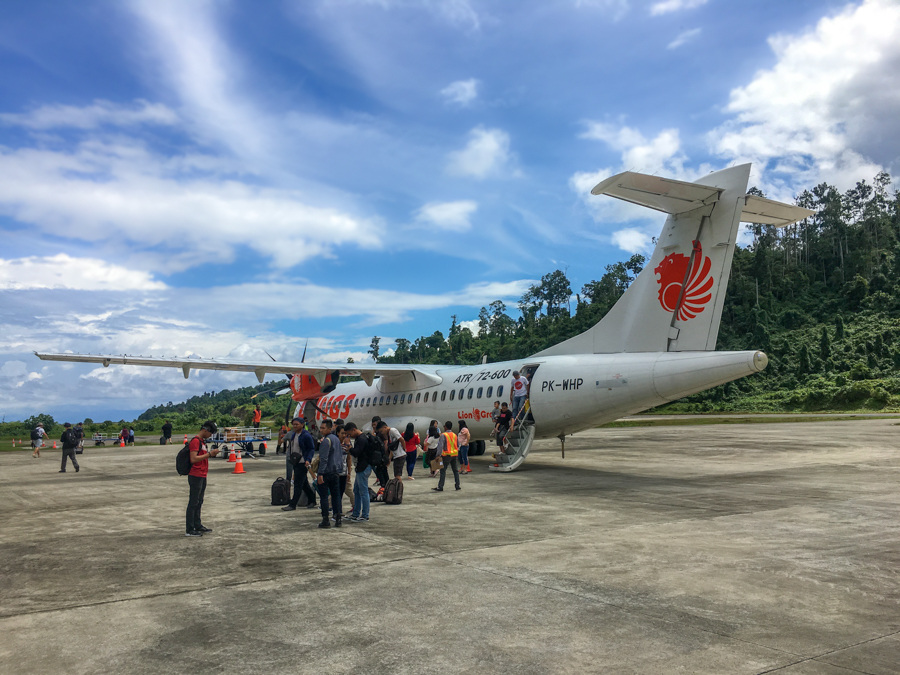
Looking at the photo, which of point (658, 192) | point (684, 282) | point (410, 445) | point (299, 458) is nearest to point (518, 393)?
point (410, 445)

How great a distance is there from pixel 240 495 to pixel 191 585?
7750mm

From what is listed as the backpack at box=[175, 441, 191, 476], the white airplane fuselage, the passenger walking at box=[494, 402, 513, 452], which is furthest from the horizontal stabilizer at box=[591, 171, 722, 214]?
the backpack at box=[175, 441, 191, 476]

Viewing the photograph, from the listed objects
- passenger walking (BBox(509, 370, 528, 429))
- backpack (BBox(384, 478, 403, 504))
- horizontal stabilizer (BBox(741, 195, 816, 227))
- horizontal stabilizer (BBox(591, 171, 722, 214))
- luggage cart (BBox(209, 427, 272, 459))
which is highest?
horizontal stabilizer (BBox(591, 171, 722, 214))

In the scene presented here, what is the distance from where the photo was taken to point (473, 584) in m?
6.48

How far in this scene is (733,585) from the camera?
6.27 m

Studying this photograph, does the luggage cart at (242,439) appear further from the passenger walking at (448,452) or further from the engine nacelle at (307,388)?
the passenger walking at (448,452)

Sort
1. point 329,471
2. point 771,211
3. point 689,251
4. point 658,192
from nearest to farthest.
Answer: point 329,471 → point 658,192 → point 771,211 → point 689,251

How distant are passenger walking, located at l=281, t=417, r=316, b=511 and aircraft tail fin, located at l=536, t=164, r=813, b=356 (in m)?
7.63

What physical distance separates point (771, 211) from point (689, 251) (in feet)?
6.37

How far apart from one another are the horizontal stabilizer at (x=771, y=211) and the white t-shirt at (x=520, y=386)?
7291 millimetres

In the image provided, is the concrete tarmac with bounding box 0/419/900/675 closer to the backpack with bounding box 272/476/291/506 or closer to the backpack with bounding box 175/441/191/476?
the backpack with bounding box 272/476/291/506

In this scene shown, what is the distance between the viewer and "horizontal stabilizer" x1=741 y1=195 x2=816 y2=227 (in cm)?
1354

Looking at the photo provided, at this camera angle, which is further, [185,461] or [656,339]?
[656,339]

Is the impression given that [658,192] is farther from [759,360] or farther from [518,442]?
[518,442]
